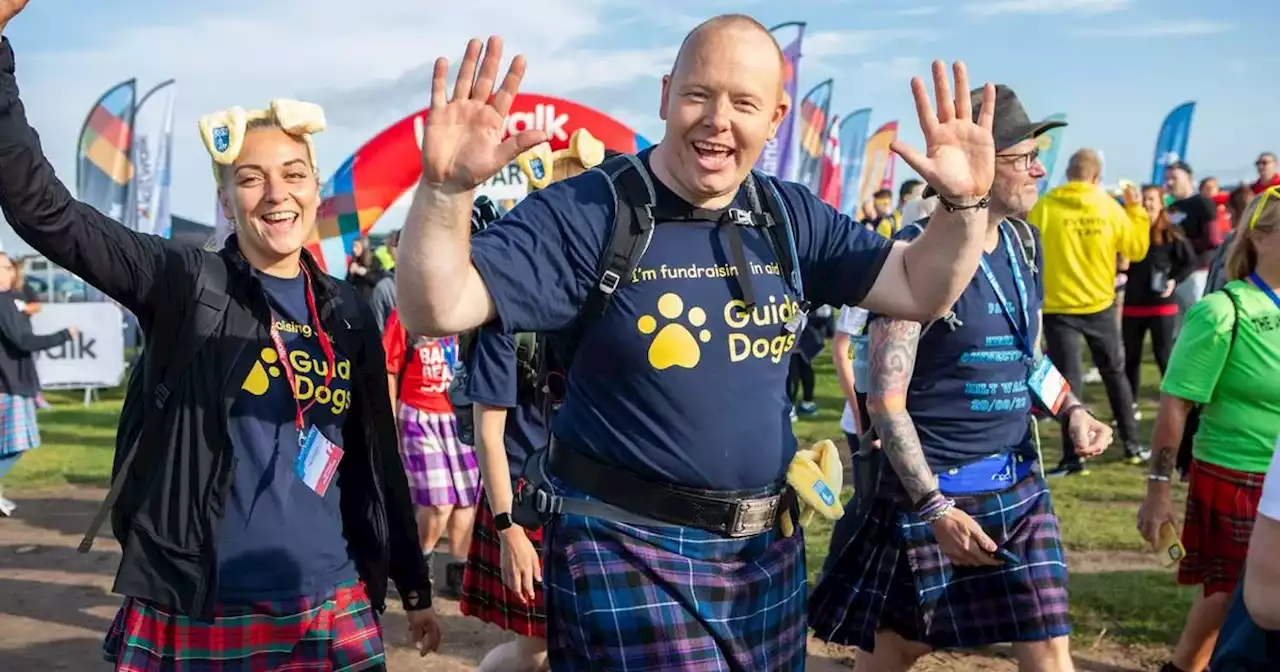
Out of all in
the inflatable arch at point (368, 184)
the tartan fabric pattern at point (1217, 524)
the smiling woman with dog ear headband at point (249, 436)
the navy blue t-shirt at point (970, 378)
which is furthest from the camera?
the inflatable arch at point (368, 184)

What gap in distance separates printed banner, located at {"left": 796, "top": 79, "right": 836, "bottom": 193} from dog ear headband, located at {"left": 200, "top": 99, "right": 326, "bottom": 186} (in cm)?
1676

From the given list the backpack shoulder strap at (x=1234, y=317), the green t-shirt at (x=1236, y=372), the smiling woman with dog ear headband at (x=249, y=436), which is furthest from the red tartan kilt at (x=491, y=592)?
the backpack shoulder strap at (x=1234, y=317)

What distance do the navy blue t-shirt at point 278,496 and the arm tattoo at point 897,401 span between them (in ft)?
5.05

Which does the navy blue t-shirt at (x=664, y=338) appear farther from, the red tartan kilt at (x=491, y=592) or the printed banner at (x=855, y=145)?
the printed banner at (x=855, y=145)

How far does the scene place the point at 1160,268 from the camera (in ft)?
36.1

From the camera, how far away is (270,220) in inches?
125

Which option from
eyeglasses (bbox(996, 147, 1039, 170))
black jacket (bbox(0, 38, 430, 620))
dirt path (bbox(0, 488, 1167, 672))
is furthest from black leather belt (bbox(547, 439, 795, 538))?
dirt path (bbox(0, 488, 1167, 672))

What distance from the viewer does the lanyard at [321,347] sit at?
307cm

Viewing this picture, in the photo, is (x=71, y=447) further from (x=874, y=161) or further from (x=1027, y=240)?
(x=874, y=161)

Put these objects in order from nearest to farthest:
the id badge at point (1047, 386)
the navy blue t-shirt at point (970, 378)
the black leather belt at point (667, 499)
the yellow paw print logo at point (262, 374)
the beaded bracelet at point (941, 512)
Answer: the black leather belt at point (667, 499)
the yellow paw print logo at point (262, 374)
the beaded bracelet at point (941, 512)
the navy blue t-shirt at point (970, 378)
the id badge at point (1047, 386)

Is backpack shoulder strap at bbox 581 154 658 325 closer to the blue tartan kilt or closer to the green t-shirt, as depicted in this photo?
the blue tartan kilt

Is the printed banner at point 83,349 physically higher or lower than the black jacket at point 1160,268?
lower

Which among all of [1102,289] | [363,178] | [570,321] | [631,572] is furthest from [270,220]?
[1102,289]

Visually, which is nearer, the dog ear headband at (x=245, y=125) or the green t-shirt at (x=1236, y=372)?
the dog ear headband at (x=245, y=125)
